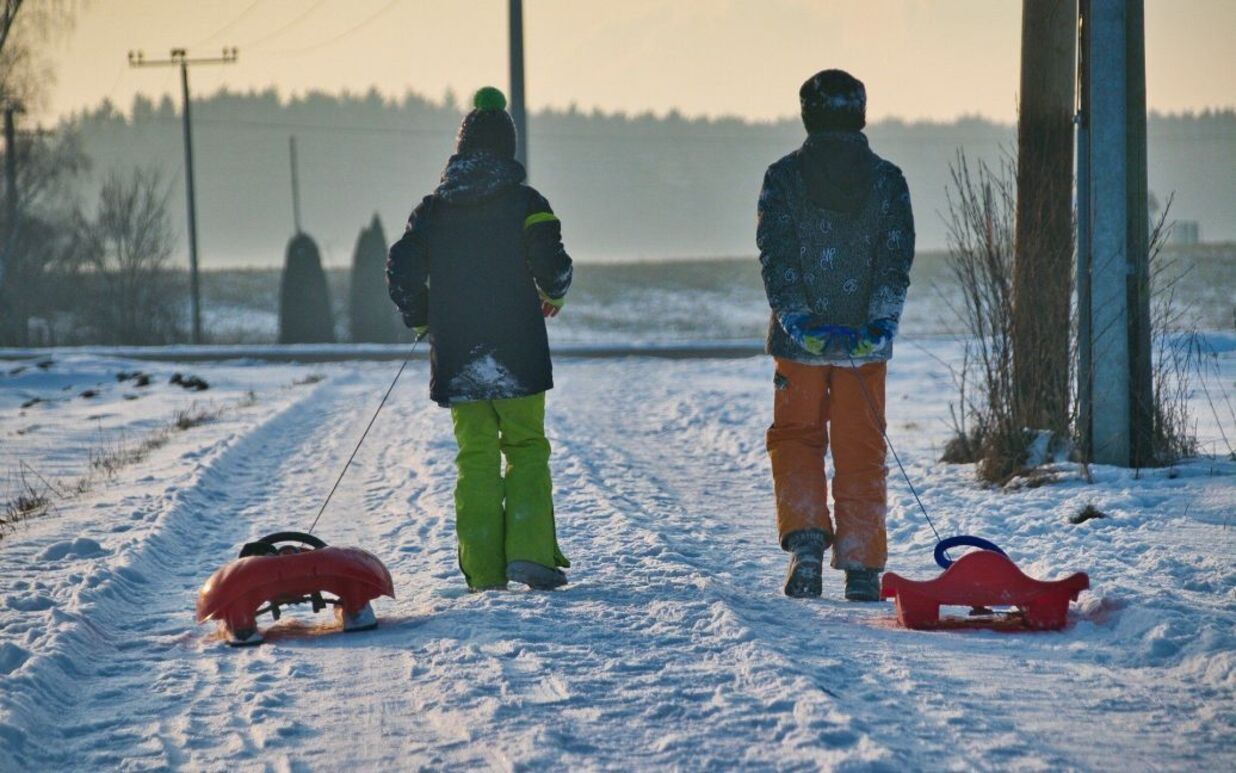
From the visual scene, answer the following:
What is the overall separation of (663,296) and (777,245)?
7091 centimetres

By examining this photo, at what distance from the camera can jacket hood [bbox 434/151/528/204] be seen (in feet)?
20.5

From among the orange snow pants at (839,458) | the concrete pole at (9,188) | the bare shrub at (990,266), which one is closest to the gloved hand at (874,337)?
the orange snow pants at (839,458)

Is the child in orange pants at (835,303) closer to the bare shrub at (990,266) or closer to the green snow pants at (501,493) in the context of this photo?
the green snow pants at (501,493)

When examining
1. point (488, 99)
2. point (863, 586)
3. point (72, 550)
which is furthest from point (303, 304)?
point (863, 586)

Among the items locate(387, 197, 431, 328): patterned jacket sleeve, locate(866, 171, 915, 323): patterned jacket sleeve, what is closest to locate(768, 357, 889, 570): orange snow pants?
locate(866, 171, 915, 323): patterned jacket sleeve

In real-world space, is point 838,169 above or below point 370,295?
above

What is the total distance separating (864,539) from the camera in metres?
A: 6.01

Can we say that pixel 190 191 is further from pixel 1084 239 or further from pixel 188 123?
pixel 1084 239

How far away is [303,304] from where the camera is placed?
39.5 meters

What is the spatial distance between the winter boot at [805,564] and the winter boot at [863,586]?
0.40 feet

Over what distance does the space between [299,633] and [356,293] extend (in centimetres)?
3490

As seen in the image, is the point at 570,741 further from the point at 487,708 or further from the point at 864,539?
the point at 864,539

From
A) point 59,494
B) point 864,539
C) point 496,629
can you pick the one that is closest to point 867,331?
point 864,539

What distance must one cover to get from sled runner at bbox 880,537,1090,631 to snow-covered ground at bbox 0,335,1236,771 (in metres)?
0.11
